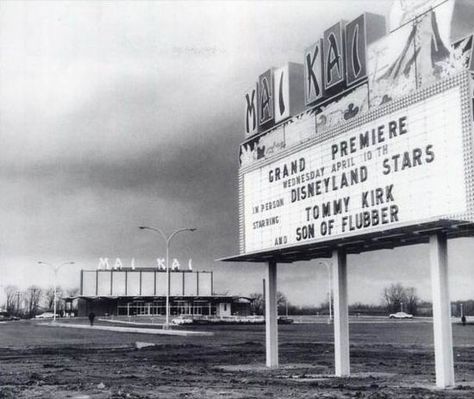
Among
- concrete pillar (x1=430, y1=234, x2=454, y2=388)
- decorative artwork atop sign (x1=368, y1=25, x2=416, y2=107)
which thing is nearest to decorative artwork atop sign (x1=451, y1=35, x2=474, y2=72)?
decorative artwork atop sign (x1=368, y1=25, x2=416, y2=107)

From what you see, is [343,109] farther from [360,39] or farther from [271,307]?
[271,307]

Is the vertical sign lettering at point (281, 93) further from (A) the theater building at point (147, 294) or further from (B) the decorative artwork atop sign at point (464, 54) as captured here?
(A) the theater building at point (147, 294)

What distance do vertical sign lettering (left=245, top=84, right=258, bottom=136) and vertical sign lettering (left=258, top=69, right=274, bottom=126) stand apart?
322 millimetres

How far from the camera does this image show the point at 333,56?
54.7 feet

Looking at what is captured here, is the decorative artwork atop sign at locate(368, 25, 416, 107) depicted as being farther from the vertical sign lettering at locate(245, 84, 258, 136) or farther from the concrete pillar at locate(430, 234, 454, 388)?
the vertical sign lettering at locate(245, 84, 258, 136)

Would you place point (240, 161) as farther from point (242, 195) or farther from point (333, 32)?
point (333, 32)

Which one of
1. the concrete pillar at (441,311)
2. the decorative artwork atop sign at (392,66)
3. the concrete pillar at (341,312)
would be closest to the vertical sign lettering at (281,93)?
the decorative artwork atop sign at (392,66)

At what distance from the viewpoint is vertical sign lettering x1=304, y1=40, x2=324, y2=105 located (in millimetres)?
17312

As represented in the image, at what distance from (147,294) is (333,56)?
10042 cm

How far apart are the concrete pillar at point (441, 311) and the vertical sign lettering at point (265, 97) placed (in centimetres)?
735

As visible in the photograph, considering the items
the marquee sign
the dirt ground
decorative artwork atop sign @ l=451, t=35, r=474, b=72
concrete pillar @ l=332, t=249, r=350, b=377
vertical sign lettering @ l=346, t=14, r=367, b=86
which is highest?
vertical sign lettering @ l=346, t=14, r=367, b=86

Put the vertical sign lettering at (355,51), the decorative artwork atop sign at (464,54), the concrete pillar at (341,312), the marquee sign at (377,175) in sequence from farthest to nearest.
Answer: the concrete pillar at (341,312) < the vertical sign lettering at (355,51) < the marquee sign at (377,175) < the decorative artwork atop sign at (464,54)

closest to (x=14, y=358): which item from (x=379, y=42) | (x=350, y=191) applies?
(x=350, y=191)

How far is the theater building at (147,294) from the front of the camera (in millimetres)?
113062
